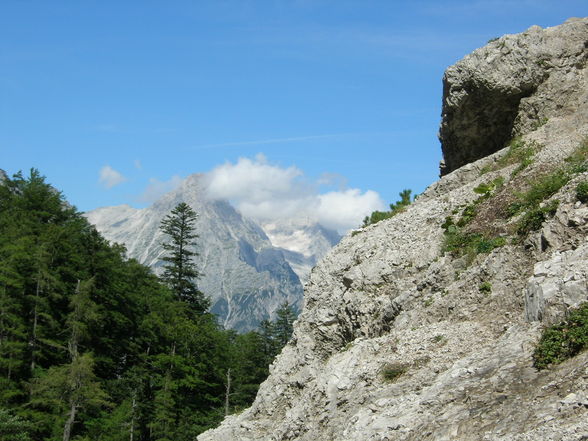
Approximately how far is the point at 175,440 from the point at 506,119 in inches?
1548

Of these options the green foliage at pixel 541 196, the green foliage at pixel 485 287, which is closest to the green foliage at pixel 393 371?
the green foliage at pixel 485 287

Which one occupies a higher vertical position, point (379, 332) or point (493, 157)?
point (493, 157)

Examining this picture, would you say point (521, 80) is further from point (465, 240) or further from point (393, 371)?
point (393, 371)

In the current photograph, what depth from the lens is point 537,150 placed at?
24.1m

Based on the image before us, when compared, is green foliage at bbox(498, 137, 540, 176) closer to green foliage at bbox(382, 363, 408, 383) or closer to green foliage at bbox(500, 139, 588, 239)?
green foliage at bbox(500, 139, 588, 239)

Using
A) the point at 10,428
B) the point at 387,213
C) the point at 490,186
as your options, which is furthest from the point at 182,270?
the point at 490,186

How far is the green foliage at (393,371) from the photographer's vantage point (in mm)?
15867

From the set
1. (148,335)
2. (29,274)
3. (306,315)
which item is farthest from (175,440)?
(306,315)

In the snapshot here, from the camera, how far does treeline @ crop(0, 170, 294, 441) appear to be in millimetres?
42688

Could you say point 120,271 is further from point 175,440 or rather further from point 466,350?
point 466,350

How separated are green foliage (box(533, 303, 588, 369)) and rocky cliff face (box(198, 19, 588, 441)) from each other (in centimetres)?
25

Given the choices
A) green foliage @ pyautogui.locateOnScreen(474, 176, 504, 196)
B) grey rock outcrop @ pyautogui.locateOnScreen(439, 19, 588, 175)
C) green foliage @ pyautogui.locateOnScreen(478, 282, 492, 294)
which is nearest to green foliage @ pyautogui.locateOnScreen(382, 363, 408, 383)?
green foliage @ pyautogui.locateOnScreen(478, 282, 492, 294)

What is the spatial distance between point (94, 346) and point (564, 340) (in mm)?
49211

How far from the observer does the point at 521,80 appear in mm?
28016
